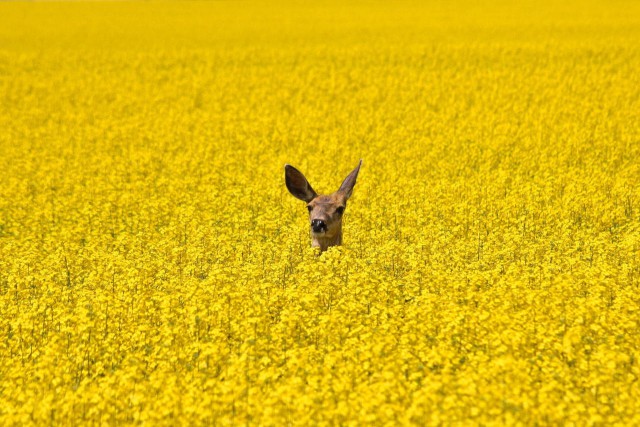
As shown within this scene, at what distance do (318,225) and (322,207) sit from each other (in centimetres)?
31

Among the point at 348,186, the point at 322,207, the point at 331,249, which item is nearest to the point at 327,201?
the point at 322,207

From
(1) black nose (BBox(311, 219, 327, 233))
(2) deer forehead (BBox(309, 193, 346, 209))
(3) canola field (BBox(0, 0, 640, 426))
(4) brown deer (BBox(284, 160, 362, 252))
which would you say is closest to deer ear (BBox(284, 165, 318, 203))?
(4) brown deer (BBox(284, 160, 362, 252))

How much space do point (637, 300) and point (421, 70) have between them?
1654cm

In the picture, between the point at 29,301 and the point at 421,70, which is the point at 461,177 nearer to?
the point at 29,301

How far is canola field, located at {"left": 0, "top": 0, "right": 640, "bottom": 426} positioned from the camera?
5277mm

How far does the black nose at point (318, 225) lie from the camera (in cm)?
753

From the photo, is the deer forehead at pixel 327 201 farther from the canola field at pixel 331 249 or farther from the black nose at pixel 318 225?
the canola field at pixel 331 249

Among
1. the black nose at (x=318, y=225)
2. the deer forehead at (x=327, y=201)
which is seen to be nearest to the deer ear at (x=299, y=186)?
the deer forehead at (x=327, y=201)

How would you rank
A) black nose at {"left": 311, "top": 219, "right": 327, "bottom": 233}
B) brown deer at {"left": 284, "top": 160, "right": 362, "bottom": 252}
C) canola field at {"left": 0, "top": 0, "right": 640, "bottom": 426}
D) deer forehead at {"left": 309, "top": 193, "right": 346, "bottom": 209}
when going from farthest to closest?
deer forehead at {"left": 309, "top": 193, "right": 346, "bottom": 209} → brown deer at {"left": 284, "top": 160, "right": 362, "bottom": 252} → black nose at {"left": 311, "top": 219, "right": 327, "bottom": 233} → canola field at {"left": 0, "top": 0, "right": 640, "bottom": 426}

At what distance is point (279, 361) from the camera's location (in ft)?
19.4

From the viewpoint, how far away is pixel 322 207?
7.77 meters

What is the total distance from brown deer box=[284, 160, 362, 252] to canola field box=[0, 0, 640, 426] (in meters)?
0.24

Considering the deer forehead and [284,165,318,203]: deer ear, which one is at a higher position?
[284,165,318,203]: deer ear

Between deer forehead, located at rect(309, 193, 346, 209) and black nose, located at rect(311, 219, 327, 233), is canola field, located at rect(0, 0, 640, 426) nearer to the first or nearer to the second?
black nose, located at rect(311, 219, 327, 233)
